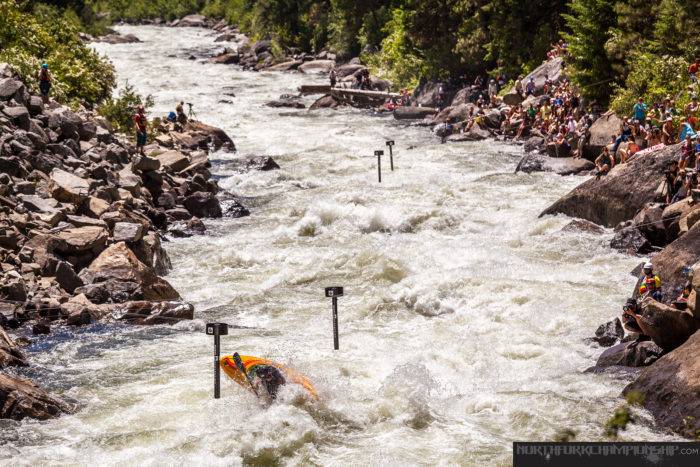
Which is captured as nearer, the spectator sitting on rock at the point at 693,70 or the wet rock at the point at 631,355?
the wet rock at the point at 631,355

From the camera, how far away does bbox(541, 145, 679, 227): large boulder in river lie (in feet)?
73.9

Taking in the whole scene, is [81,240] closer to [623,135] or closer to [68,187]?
[68,187]

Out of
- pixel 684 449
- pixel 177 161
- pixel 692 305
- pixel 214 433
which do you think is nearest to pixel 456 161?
pixel 177 161

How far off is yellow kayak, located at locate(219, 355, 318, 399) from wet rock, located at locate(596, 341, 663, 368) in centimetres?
469

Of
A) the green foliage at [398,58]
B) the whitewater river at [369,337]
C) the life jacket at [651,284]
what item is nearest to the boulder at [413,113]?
the green foliage at [398,58]

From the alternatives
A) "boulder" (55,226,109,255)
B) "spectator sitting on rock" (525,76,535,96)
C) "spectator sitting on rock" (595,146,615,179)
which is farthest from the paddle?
"spectator sitting on rock" (525,76,535,96)

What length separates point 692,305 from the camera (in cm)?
1403

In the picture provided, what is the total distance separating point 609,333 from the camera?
16.1 meters

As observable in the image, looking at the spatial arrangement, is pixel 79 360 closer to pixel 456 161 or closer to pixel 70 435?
pixel 70 435

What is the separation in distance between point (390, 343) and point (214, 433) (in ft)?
15.7

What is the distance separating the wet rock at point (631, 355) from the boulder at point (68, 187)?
13149mm

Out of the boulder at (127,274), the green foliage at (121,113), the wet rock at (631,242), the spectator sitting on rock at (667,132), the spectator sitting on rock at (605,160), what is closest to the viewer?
the boulder at (127,274)

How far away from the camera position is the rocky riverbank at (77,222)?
57.9 feet

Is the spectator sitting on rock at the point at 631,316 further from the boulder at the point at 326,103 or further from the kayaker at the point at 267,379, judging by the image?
the boulder at the point at 326,103
